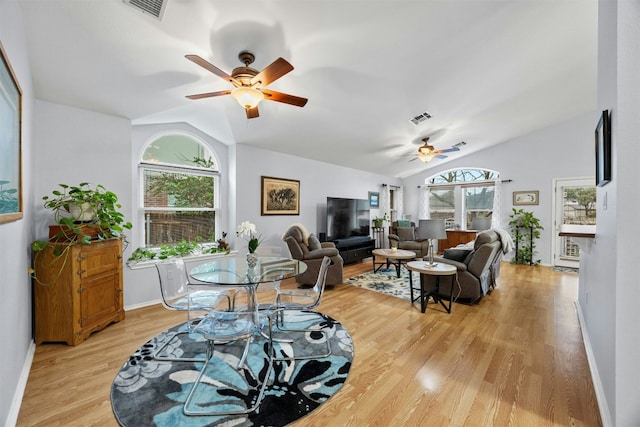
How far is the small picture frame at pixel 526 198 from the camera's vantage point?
21.0ft

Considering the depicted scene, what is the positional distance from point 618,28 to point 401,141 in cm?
414

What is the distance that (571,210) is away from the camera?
6.07 m

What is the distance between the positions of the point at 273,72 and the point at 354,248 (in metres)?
4.55

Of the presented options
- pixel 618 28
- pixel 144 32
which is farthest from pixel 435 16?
pixel 144 32

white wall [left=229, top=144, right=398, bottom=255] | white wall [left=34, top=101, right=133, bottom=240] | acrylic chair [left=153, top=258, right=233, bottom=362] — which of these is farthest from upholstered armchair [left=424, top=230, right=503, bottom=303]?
white wall [left=34, top=101, right=133, bottom=240]

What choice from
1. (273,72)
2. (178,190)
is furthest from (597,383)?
(178,190)

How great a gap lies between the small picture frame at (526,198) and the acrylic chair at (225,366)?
7.20m

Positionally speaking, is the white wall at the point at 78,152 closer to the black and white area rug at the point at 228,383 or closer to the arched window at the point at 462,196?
the black and white area rug at the point at 228,383

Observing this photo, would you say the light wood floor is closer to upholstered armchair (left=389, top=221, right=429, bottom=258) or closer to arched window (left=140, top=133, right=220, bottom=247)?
arched window (left=140, top=133, right=220, bottom=247)

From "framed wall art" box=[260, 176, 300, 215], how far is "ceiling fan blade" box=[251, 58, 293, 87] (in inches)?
108

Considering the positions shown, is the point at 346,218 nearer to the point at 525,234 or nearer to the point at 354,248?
the point at 354,248

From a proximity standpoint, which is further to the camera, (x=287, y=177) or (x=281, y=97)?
(x=287, y=177)

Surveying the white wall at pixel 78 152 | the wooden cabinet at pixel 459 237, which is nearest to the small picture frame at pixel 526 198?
the wooden cabinet at pixel 459 237

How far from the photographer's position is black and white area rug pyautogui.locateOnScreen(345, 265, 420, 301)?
4079 mm
